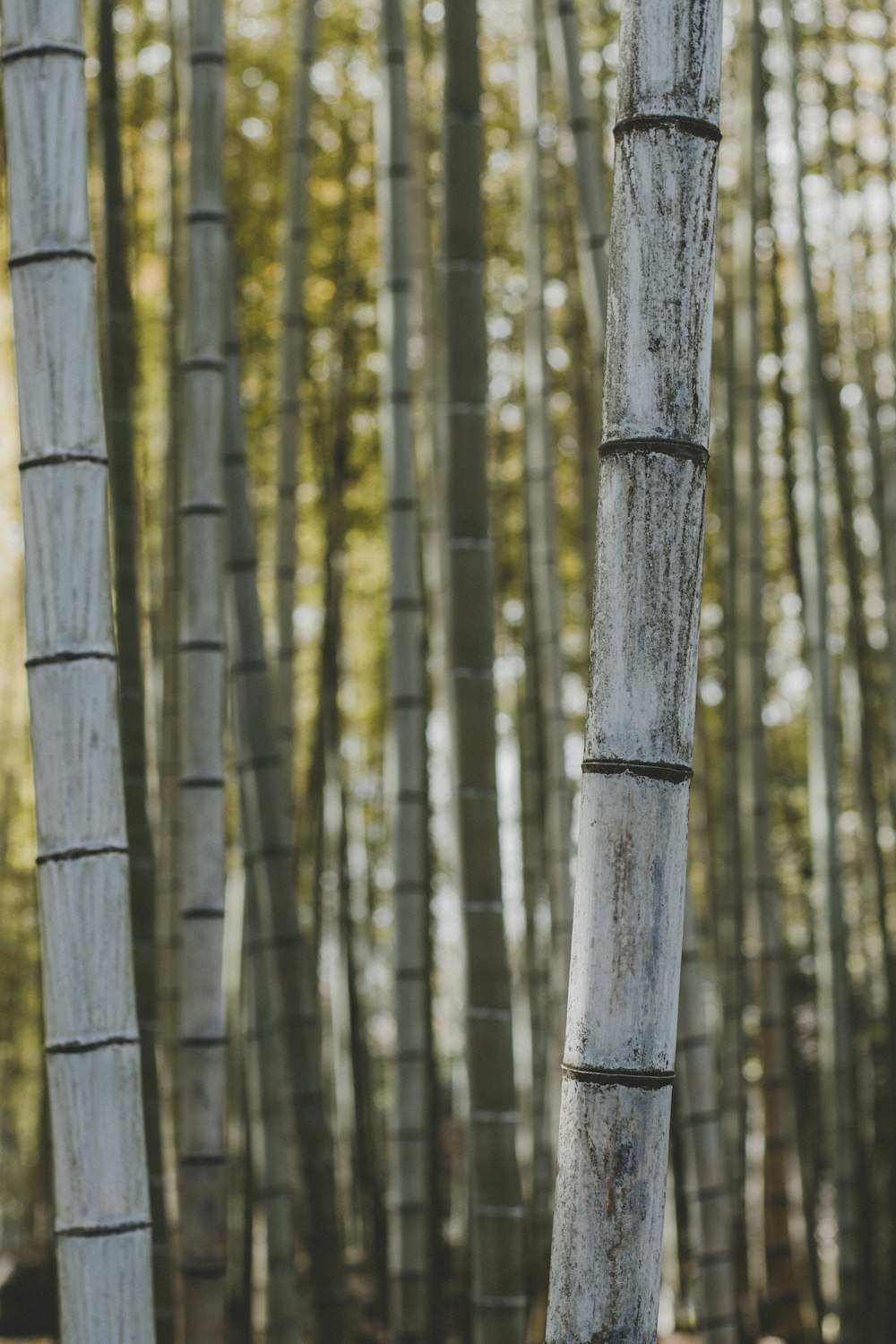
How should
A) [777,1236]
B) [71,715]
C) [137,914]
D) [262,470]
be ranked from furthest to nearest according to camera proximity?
[262,470], [777,1236], [137,914], [71,715]

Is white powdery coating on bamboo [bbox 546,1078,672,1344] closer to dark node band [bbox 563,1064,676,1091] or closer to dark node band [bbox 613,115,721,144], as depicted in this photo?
dark node band [bbox 563,1064,676,1091]

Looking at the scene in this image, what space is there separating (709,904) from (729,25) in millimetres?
2479

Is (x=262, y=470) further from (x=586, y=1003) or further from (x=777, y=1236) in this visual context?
(x=586, y=1003)

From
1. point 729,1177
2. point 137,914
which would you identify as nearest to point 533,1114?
point 729,1177

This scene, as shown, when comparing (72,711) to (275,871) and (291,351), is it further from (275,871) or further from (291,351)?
(291,351)

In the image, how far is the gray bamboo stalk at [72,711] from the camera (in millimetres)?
1107

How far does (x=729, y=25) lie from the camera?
13.3 ft

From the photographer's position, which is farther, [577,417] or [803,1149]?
[803,1149]

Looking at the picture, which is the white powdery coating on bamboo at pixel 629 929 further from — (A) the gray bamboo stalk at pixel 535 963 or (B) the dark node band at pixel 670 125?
(A) the gray bamboo stalk at pixel 535 963

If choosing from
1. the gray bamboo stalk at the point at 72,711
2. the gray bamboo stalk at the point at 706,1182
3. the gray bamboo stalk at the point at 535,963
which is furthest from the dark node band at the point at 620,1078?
the gray bamboo stalk at the point at 535,963

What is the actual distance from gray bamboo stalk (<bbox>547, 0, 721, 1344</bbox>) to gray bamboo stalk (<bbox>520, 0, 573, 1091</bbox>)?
77.4 inches

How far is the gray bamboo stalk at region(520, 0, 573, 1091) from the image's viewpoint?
289 centimetres

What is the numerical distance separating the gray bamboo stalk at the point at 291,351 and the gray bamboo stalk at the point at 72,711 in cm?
150

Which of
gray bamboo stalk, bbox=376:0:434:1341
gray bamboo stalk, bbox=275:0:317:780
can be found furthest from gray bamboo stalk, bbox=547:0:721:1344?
gray bamboo stalk, bbox=275:0:317:780
